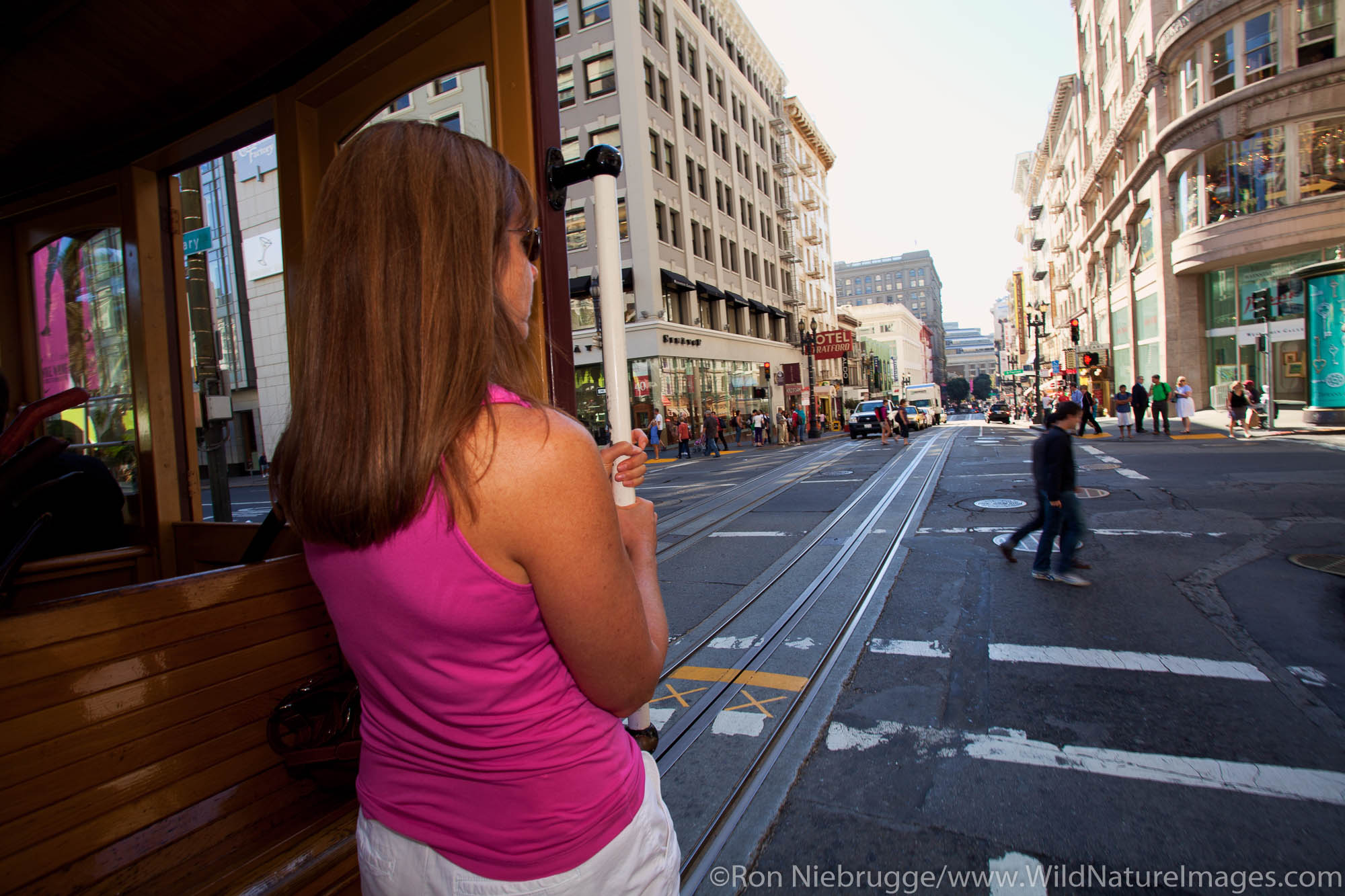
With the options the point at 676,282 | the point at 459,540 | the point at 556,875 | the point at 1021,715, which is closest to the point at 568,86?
the point at 676,282

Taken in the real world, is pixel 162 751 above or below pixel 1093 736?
above

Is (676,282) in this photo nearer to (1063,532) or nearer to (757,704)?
(1063,532)

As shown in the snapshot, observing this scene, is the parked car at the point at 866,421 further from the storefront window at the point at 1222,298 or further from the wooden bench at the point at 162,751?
the wooden bench at the point at 162,751

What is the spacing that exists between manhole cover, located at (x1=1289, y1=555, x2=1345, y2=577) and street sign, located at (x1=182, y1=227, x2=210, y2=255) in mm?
9473

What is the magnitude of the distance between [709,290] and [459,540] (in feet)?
109

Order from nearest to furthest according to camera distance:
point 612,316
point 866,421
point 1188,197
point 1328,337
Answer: point 612,316 < point 1328,337 < point 1188,197 < point 866,421

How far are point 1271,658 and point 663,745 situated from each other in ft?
13.0

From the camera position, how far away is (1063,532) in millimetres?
6305

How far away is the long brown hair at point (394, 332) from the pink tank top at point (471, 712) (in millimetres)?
57

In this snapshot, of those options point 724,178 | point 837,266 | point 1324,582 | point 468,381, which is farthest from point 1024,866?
point 837,266

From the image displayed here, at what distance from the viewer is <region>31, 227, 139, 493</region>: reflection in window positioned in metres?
3.53

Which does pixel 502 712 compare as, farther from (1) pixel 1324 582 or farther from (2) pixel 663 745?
(1) pixel 1324 582

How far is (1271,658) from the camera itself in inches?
168

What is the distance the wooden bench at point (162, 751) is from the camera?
5.05ft
